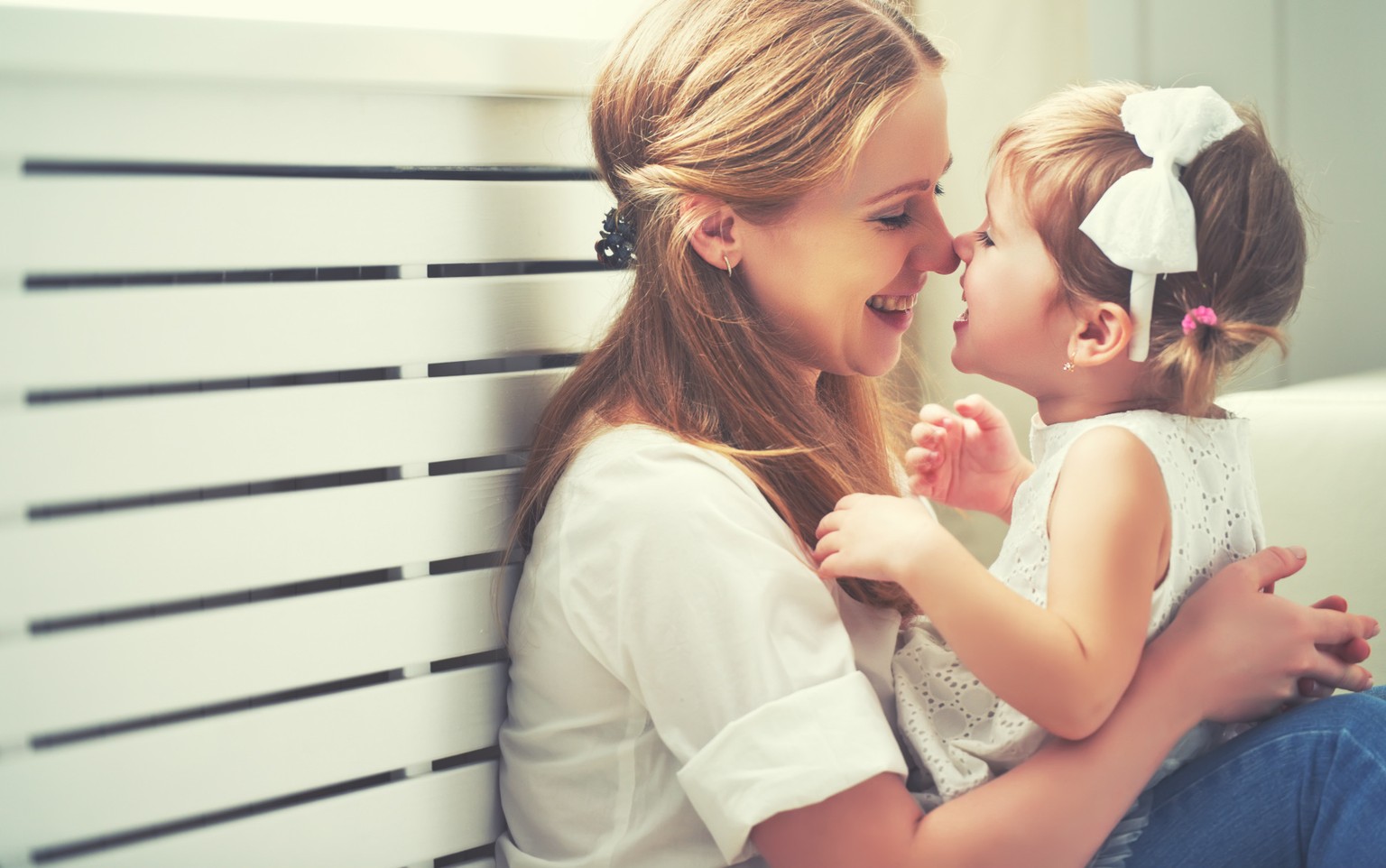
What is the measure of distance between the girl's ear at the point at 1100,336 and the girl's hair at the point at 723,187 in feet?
0.74

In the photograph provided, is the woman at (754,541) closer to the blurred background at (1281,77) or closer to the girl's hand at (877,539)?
the girl's hand at (877,539)

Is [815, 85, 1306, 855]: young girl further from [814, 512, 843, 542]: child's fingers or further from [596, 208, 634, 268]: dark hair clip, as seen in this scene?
[596, 208, 634, 268]: dark hair clip

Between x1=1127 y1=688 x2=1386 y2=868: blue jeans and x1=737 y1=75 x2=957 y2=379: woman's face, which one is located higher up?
x1=737 y1=75 x2=957 y2=379: woman's face

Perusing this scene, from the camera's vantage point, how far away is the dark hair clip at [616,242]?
1.03 metres


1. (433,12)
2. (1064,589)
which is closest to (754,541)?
(1064,589)

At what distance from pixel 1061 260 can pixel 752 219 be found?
27 cm

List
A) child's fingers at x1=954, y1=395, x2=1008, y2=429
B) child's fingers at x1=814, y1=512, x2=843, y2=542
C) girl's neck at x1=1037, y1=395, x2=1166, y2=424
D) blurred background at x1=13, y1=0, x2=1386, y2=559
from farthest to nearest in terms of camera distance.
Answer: blurred background at x1=13, y1=0, x2=1386, y2=559 < child's fingers at x1=954, y1=395, x2=1008, y2=429 < girl's neck at x1=1037, y1=395, x2=1166, y2=424 < child's fingers at x1=814, y1=512, x2=843, y2=542

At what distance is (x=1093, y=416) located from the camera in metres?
1.01

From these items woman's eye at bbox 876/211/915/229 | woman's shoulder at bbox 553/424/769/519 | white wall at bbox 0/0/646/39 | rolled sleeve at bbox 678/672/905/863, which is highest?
white wall at bbox 0/0/646/39

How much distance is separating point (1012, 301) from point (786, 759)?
1.55 ft

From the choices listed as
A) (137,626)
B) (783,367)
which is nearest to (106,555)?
(137,626)

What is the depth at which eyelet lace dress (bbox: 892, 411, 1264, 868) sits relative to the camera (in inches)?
36.3

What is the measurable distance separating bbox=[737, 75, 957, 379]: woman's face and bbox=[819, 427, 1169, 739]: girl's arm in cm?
22

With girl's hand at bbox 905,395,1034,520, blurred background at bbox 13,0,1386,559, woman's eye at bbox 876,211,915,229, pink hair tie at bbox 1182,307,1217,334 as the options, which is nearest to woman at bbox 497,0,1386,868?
woman's eye at bbox 876,211,915,229
